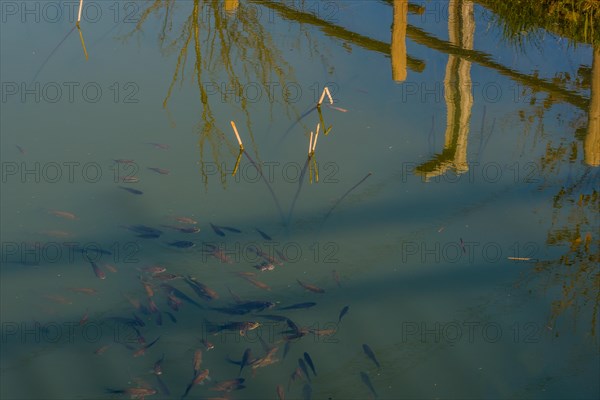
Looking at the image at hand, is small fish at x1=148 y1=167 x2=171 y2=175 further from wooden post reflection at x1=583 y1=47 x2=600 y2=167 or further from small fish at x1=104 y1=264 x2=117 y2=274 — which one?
wooden post reflection at x1=583 y1=47 x2=600 y2=167

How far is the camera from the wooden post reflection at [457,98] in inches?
218

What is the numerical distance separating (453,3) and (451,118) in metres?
1.66

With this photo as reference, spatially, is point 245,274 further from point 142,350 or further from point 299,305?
point 142,350

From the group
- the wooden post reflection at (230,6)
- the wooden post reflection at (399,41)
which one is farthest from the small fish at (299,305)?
the wooden post reflection at (230,6)

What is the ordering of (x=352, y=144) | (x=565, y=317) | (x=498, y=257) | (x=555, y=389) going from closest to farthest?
(x=555, y=389) < (x=565, y=317) < (x=498, y=257) < (x=352, y=144)

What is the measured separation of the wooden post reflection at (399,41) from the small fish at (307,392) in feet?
10.3

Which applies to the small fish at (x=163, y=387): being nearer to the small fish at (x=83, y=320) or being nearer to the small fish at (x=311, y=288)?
the small fish at (x=83, y=320)

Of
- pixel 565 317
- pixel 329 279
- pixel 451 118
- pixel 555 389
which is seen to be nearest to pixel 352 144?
pixel 451 118

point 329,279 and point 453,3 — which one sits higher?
point 453,3

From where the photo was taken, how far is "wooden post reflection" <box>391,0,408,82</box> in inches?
253

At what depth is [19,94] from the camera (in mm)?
6281

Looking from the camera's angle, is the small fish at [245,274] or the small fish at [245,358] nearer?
the small fish at [245,358]

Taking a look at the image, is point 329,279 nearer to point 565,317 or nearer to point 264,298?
point 264,298

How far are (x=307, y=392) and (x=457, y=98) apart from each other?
299 centimetres
